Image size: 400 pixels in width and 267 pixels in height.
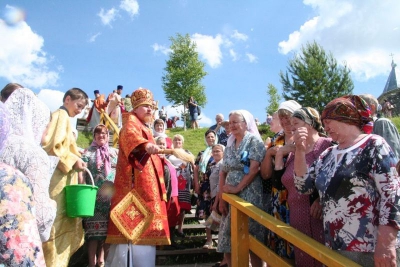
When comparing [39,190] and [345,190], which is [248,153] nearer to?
[345,190]

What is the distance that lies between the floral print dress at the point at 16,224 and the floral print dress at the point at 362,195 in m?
1.51

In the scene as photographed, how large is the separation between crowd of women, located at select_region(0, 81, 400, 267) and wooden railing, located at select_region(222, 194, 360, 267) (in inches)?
9.3

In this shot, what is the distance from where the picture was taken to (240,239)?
2947mm

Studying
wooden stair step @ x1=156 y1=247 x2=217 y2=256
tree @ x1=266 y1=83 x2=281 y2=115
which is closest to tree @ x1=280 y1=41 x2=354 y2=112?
tree @ x1=266 y1=83 x2=281 y2=115

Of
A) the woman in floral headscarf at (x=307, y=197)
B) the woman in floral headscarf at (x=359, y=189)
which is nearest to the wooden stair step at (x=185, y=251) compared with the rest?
the woman in floral headscarf at (x=307, y=197)

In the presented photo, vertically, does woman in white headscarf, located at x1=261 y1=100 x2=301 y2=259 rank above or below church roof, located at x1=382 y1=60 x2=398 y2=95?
below

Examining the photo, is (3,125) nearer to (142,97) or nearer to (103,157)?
(142,97)

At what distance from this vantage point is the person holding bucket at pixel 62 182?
3357 millimetres

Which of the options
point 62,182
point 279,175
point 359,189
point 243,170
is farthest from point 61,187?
point 359,189

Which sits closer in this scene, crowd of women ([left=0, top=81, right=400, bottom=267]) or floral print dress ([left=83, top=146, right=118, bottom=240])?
crowd of women ([left=0, top=81, right=400, bottom=267])

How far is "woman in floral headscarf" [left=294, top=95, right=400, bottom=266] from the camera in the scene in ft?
6.06

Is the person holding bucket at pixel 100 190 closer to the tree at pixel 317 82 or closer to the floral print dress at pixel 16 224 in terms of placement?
the floral print dress at pixel 16 224

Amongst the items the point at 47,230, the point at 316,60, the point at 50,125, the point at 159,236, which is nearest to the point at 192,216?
the point at 159,236

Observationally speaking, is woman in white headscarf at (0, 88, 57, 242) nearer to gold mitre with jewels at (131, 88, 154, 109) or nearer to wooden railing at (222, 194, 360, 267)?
gold mitre with jewels at (131, 88, 154, 109)
